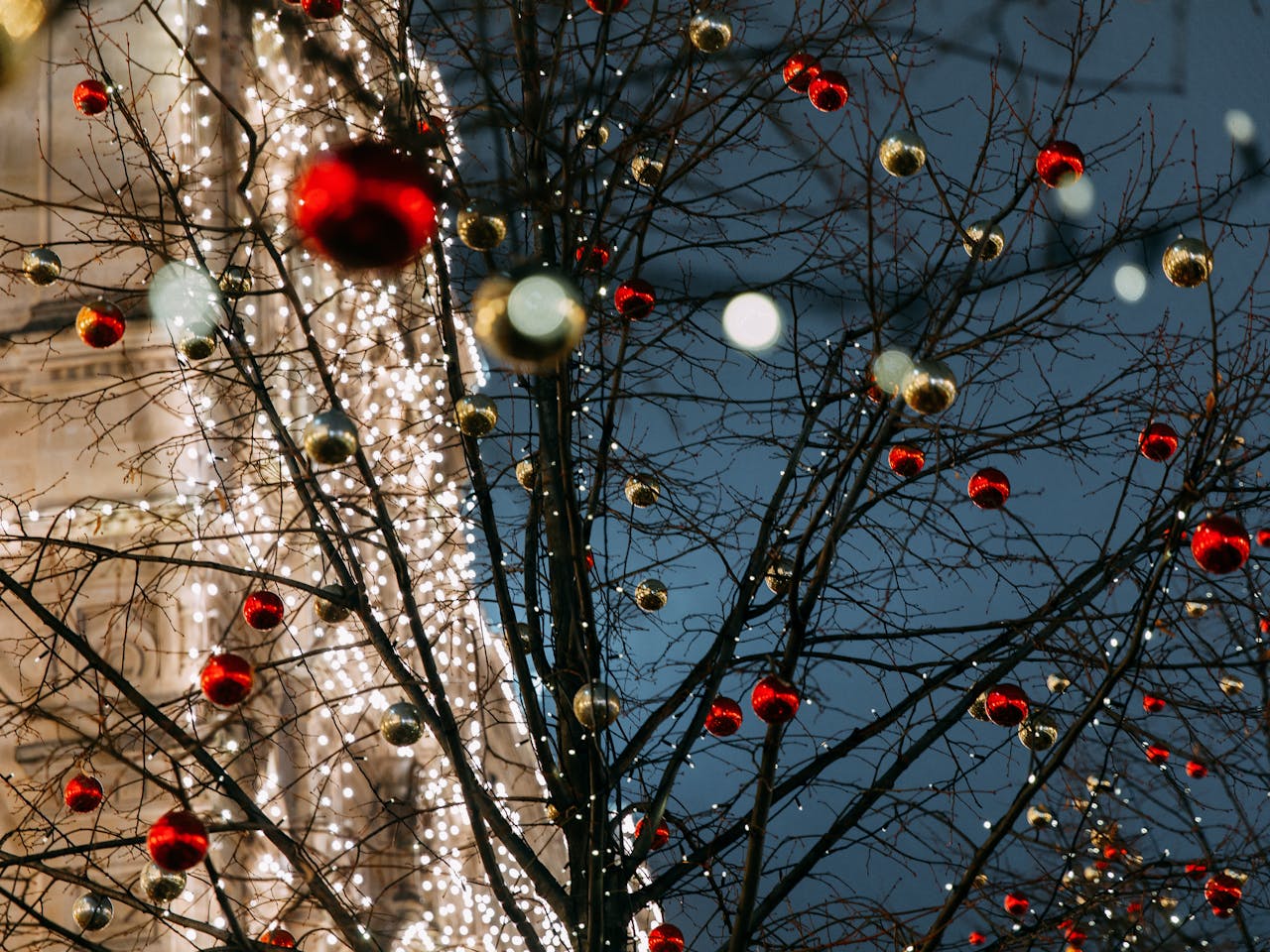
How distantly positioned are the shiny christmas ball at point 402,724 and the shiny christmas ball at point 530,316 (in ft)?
4.61

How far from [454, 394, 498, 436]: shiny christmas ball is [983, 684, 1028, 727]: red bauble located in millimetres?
1731

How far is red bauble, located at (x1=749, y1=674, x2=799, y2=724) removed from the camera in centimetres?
312

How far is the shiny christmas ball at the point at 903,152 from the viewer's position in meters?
3.37

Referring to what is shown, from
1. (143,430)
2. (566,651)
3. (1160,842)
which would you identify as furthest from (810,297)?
(1160,842)

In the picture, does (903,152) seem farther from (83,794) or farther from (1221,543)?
(83,794)

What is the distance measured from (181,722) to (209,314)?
331 cm

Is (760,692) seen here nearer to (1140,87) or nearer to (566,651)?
(566,651)

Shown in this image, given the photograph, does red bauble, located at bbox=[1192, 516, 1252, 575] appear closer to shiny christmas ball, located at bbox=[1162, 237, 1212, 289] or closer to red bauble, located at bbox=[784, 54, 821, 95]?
shiny christmas ball, located at bbox=[1162, 237, 1212, 289]

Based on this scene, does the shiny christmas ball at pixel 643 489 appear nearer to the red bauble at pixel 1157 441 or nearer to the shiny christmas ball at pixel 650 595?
the shiny christmas ball at pixel 650 595

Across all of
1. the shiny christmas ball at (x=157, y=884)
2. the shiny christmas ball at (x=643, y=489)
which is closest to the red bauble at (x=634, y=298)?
the shiny christmas ball at (x=643, y=489)

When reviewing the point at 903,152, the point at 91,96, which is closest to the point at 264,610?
the point at 91,96

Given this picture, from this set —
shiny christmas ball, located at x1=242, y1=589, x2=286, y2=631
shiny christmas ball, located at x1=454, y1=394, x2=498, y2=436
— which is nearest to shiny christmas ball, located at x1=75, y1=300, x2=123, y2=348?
shiny christmas ball, located at x1=242, y1=589, x2=286, y2=631

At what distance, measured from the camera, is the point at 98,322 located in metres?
3.96

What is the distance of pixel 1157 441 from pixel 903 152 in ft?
4.05
